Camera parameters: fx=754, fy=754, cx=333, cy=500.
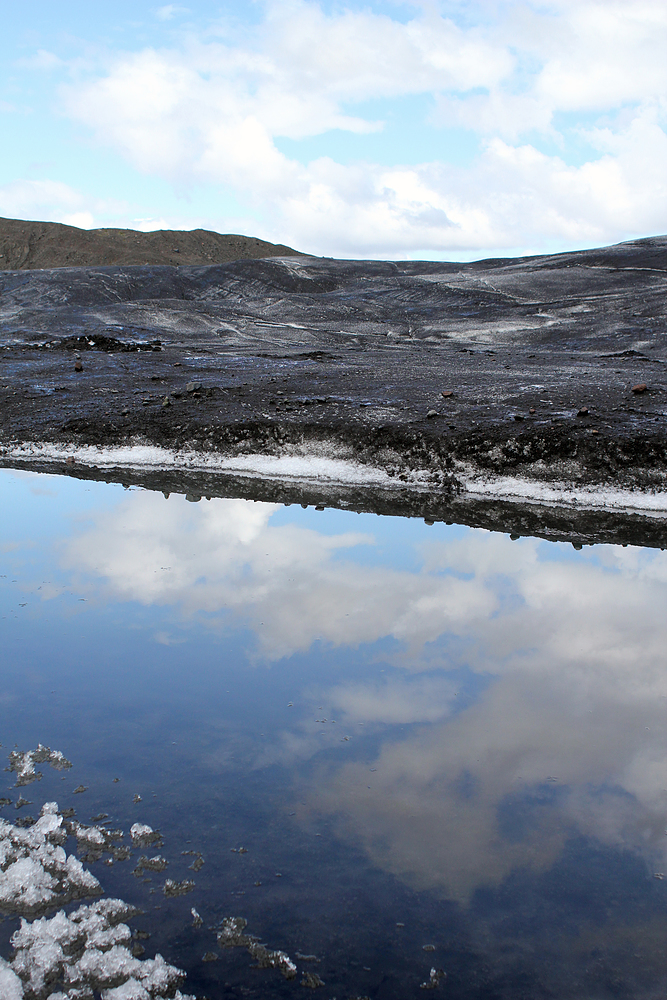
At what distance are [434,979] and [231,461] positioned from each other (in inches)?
209

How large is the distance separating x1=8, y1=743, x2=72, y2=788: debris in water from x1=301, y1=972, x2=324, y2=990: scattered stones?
1091mm

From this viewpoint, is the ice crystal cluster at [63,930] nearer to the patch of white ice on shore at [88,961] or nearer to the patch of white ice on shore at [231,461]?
the patch of white ice on shore at [88,961]

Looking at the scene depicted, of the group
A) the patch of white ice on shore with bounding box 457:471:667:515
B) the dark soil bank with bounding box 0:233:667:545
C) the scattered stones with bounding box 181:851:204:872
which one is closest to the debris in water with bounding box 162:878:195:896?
the scattered stones with bounding box 181:851:204:872

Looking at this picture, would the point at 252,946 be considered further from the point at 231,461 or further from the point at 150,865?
the point at 231,461

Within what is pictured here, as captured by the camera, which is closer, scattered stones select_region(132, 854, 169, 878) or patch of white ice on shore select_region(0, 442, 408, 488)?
scattered stones select_region(132, 854, 169, 878)

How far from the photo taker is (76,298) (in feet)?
68.2

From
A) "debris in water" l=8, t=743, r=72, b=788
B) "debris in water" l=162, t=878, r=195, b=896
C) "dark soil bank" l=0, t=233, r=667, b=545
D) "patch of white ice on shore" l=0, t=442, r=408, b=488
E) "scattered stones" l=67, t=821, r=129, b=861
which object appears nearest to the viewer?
"debris in water" l=162, t=878, r=195, b=896

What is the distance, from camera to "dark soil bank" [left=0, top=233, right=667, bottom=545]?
19.5ft

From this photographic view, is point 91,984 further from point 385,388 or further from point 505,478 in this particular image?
point 385,388

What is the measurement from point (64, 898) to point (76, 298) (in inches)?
824

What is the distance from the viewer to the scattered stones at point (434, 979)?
1.73 metres

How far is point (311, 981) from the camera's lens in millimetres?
1741

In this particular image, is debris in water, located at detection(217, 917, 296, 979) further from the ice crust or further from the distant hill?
the distant hill

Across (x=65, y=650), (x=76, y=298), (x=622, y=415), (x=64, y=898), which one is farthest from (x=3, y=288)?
(x=64, y=898)
